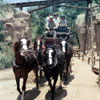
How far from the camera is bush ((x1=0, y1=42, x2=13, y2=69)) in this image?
18.8 meters

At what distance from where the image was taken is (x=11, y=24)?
2358 centimetres

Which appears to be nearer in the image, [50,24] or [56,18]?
[50,24]

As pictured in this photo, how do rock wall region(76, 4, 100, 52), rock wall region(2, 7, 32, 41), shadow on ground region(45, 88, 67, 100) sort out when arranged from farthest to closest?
rock wall region(2, 7, 32, 41)
rock wall region(76, 4, 100, 52)
shadow on ground region(45, 88, 67, 100)

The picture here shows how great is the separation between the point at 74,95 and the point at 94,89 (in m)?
1.32

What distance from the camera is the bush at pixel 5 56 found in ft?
61.8

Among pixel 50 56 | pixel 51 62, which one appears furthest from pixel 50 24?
pixel 51 62

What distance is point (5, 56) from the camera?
786 inches

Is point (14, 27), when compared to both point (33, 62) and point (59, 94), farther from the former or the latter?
point (59, 94)

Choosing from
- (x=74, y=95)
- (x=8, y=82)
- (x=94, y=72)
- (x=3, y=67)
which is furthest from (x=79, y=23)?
(x=74, y=95)

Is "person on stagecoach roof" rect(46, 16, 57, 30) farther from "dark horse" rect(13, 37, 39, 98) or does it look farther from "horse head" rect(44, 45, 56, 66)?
"horse head" rect(44, 45, 56, 66)

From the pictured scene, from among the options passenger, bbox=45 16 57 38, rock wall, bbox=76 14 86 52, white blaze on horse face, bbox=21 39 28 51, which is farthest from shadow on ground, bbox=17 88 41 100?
rock wall, bbox=76 14 86 52

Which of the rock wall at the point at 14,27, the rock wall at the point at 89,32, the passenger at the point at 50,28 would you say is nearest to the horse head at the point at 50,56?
the passenger at the point at 50,28

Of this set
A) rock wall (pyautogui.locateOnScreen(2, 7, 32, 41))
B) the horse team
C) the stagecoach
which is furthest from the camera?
rock wall (pyautogui.locateOnScreen(2, 7, 32, 41))

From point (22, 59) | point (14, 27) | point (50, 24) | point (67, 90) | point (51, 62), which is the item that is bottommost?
point (67, 90)
